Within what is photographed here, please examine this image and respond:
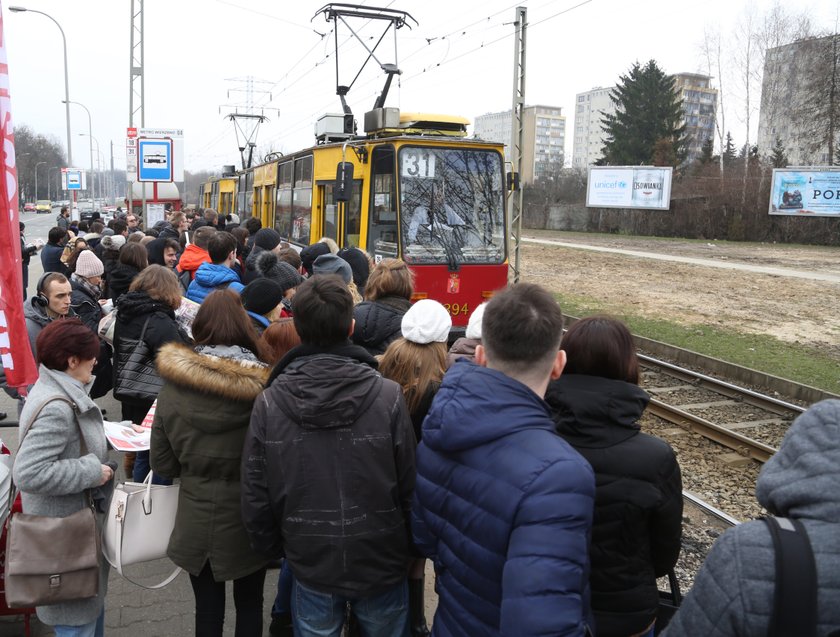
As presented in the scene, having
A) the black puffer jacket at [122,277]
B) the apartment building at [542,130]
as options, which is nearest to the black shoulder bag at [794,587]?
the black puffer jacket at [122,277]

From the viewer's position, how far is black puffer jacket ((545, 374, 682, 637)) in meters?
2.26

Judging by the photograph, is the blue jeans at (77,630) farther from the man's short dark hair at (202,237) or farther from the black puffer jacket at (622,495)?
the man's short dark hair at (202,237)

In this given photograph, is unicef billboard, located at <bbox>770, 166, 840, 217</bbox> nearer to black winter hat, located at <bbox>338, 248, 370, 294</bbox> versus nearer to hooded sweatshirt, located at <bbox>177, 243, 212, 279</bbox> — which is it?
black winter hat, located at <bbox>338, 248, 370, 294</bbox>

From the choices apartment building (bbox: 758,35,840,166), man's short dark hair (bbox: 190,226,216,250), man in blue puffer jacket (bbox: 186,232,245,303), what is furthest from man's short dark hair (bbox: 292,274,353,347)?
apartment building (bbox: 758,35,840,166)

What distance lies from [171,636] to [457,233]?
6.69 metres

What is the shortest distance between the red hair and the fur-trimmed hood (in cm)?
35

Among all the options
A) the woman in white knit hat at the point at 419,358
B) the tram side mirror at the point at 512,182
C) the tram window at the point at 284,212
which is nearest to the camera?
the woman in white knit hat at the point at 419,358

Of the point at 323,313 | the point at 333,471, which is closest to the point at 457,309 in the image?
the point at 323,313

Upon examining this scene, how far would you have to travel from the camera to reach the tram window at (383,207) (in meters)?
9.26

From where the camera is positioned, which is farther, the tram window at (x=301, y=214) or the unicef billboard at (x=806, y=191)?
the unicef billboard at (x=806, y=191)

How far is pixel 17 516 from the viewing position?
9.56 feet

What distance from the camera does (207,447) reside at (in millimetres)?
2918

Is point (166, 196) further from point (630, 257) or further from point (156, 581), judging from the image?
point (156, 581)

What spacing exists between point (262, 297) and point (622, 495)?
8.88ft
